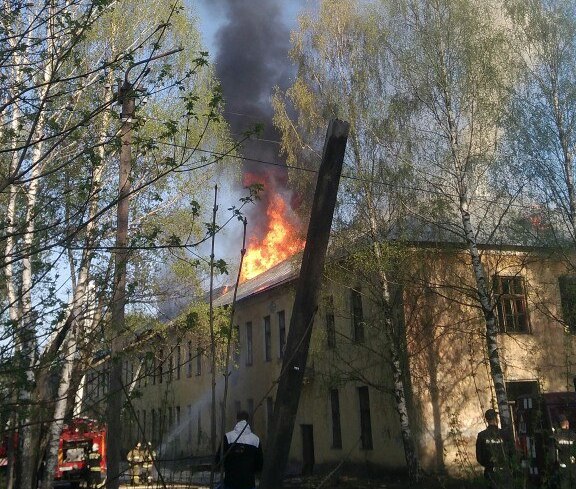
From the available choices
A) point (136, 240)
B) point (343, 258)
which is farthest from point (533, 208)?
point (136, 240)

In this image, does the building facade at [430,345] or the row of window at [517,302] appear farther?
the row of window at [517,302]

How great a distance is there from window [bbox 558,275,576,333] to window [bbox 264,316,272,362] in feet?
42.7

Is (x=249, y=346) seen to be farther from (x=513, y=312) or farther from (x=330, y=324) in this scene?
(x=513, y=312)

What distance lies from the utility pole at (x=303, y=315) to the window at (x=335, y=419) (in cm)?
2145

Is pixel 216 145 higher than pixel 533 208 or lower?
higher

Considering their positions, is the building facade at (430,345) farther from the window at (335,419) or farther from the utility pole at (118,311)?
the utility pole at (118,311)

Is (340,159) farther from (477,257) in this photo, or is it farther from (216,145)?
(216,145)

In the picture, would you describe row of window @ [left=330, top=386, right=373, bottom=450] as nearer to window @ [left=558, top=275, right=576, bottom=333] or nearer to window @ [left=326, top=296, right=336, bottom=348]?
window @ [left=326, top=296, right=336, bottom=348]

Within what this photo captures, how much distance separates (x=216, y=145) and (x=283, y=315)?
982 centimetres

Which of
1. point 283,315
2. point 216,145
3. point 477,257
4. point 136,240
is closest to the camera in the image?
point 136,240

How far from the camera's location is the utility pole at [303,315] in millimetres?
4008

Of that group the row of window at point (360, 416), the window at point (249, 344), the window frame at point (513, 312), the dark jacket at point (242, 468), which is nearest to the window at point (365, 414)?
the row of window at point (360, 416)

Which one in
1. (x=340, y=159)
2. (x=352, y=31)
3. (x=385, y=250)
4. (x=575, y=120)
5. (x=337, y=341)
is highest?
(x=352, y=31)

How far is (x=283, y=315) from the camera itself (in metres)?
29.5
